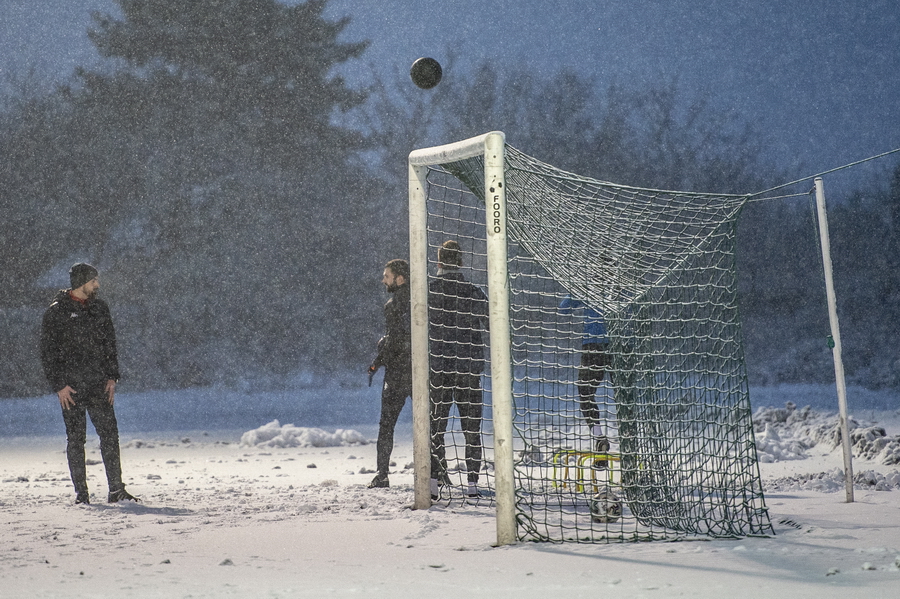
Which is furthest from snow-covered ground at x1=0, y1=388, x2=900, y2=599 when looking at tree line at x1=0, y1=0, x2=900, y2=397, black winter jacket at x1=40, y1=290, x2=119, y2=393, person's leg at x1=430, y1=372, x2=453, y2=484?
tree line at x1=0, y1=0, x2=900, y2=397

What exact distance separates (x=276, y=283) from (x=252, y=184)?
2.47 meters

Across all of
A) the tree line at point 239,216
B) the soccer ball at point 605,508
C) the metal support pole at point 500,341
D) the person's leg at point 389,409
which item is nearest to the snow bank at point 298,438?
the person's leg at point 389,409

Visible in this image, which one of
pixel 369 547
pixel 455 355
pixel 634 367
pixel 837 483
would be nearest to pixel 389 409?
pixel 455 355

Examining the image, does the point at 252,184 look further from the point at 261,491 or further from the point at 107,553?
the point at 107,553

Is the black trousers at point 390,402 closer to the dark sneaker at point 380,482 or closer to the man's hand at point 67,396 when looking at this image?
the dark sneaker at point 380,482

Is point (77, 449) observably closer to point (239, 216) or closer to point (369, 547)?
point (369, 547)

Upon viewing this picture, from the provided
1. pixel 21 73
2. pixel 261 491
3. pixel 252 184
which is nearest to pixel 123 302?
pixel 252 184

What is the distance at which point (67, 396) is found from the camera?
6.08 metres

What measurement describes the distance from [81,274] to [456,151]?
279cm

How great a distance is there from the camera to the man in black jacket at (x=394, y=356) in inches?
255

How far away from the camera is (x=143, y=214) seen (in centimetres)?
2150

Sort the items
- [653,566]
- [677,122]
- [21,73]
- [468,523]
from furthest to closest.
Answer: [677,122], [21,73], [468,523], [653,566]

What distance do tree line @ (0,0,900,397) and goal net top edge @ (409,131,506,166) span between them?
15600mm

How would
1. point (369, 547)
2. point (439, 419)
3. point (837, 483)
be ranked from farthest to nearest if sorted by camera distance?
point (837, 483), point (439, 419), point (369, 547)
